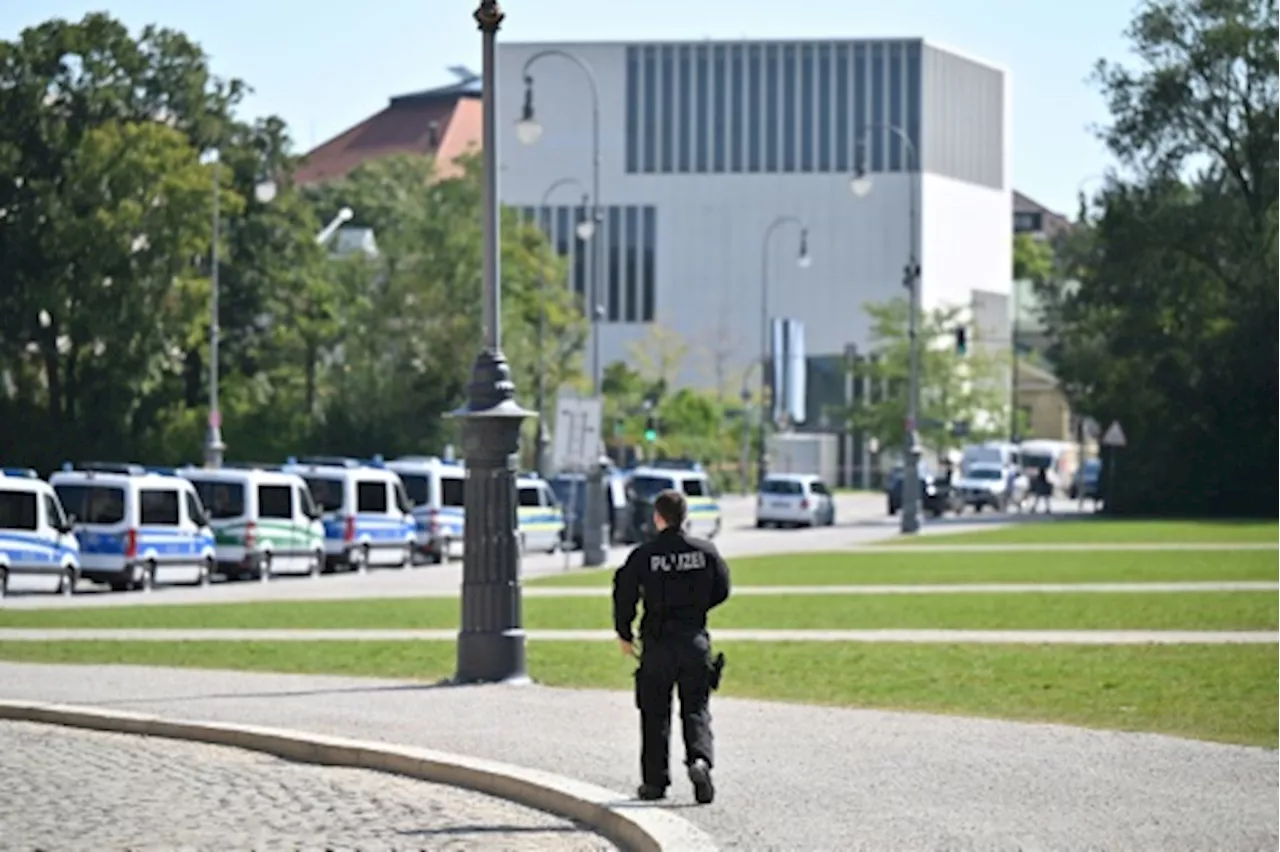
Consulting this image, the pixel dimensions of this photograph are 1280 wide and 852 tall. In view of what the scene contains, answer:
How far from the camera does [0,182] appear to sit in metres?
74.1

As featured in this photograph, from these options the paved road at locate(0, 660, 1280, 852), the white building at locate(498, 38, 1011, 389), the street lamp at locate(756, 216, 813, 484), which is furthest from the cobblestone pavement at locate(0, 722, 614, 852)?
the white building at locate(498, 38, 1011, 389)

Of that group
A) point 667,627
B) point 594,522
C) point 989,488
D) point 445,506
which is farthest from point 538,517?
point 989,488

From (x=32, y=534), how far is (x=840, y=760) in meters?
27.5

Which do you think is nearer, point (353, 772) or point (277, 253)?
point (353, 772)

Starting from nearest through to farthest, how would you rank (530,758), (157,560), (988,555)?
(530,758), (157,560), (988,555)

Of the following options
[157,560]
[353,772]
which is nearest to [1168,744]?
[353,772]

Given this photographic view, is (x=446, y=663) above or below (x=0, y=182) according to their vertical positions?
below

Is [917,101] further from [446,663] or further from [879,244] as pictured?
[446,663]

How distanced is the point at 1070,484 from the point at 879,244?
15.0m

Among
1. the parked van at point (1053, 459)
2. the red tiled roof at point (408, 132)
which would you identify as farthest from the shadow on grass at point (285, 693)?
the red tiled roof at point (408, 132)

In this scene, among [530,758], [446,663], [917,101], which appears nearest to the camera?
[530,758]

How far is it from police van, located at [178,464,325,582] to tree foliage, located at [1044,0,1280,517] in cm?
2263

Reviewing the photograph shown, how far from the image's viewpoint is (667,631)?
15031 millimetres

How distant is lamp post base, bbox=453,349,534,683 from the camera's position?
2317 cm
